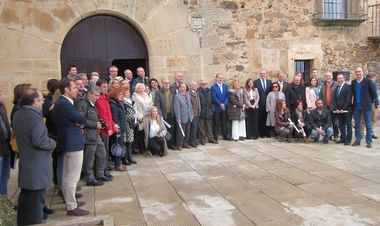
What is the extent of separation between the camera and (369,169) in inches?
216

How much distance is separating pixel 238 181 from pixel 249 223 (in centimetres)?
145

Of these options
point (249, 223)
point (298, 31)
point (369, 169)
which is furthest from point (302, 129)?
point (249, 223)

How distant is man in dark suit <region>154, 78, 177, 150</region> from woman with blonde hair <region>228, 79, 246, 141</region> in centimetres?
145

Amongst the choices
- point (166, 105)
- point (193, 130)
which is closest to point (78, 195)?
point (166, 105)

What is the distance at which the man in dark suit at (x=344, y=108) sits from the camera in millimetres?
7379

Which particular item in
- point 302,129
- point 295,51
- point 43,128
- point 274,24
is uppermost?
point 274,24

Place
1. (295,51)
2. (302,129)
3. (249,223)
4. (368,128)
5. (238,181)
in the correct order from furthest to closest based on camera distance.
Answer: (295,51)
(302,129)
(368,128)
(238,181)
(249,223)

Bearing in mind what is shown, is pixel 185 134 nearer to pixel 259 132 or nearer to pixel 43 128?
pixel 259 132

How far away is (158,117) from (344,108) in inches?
157

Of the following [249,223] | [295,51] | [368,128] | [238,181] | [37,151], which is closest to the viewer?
[37,151]

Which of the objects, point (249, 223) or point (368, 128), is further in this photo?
point (368, 128)

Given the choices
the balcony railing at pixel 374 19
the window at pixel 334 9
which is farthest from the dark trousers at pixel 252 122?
the balcony railing at pixel 374 19

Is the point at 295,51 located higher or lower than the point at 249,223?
higher

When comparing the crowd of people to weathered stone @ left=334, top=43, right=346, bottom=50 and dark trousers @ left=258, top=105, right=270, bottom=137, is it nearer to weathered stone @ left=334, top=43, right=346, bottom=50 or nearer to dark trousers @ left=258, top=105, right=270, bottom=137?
dark trousers @ left=258, top=105, right=270, bottom=137
